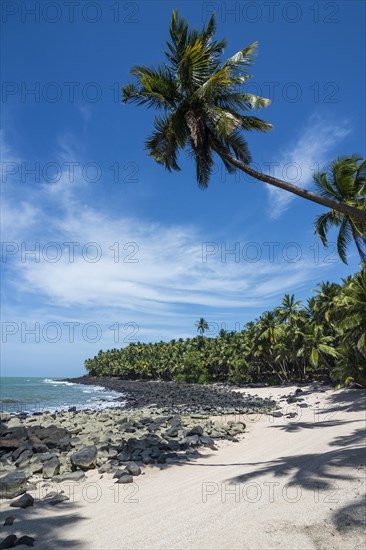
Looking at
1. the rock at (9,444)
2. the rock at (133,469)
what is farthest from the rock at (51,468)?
the rock at (9,444)

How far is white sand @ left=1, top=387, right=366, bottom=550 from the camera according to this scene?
5.27 m

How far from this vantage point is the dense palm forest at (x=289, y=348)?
25672 millimetres

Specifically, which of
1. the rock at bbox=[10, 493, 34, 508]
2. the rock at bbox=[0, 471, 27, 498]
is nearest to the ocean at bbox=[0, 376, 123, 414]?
the rock at bbox=[0, 471, 27, 498]

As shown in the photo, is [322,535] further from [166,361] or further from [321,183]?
[166,361]

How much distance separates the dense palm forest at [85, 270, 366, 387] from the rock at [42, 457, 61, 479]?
720 inches

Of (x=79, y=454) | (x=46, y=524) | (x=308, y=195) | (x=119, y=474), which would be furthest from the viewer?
(x=79, y=454)

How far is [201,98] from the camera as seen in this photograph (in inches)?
422

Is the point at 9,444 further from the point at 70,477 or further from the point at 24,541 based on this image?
the point at 24,541

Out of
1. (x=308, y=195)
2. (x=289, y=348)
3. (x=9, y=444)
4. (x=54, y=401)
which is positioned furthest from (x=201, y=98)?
(x=54, y=401)

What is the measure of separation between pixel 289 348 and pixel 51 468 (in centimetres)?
4184

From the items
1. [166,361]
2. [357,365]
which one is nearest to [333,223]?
[357,365]

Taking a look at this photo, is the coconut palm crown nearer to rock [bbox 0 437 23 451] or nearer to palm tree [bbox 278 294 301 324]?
rock [bbox 0 437 23 451]

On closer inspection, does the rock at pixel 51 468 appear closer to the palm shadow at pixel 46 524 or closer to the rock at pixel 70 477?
the rock at pixel 70 477

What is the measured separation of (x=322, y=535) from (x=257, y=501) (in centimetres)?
171
